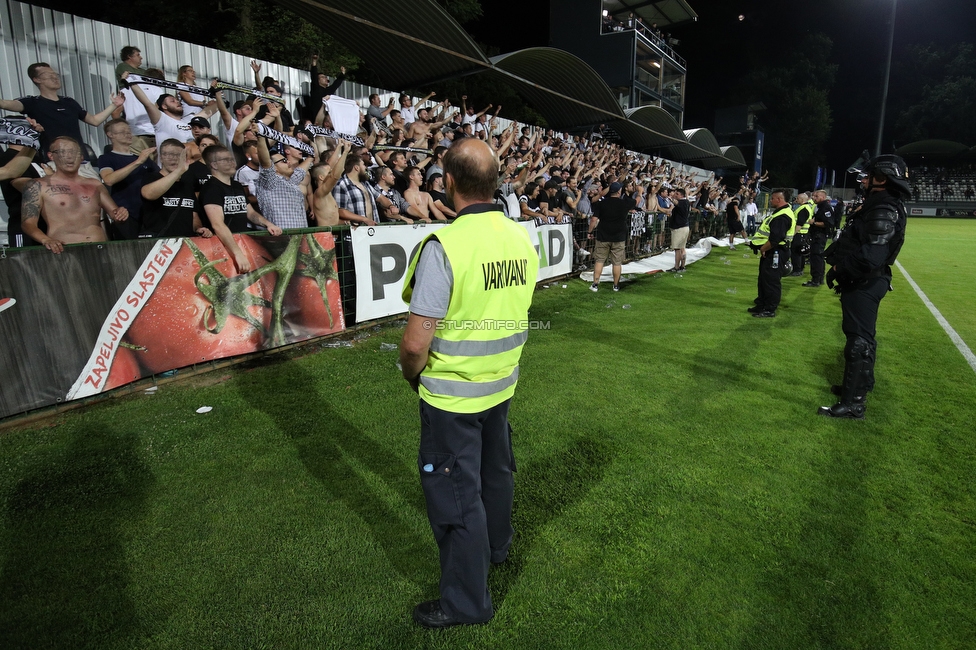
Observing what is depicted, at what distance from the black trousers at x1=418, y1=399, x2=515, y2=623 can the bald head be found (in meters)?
0.89

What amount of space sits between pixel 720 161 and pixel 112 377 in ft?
144

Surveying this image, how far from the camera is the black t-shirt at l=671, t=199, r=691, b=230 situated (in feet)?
44.9

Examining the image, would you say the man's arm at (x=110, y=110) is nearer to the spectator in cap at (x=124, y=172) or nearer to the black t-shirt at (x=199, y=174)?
the spectator in cap at (x=124, y=172)

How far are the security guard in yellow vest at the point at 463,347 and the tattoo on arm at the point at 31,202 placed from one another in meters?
4.47

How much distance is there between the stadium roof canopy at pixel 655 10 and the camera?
4125 centimetres

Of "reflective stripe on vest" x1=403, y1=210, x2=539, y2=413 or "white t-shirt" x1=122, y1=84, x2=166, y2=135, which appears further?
"white t-shirt" x1=122, y1=84, x2=166, y2=135

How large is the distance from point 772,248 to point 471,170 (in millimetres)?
7875

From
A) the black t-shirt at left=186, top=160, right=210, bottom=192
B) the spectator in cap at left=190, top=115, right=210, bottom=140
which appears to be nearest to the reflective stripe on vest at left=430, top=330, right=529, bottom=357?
the black t-shirt at left=186, top=160, right=210, bottom=192

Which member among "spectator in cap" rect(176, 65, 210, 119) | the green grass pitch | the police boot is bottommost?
the green grass pitch

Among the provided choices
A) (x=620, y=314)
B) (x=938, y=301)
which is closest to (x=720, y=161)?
(x=938, y=301)

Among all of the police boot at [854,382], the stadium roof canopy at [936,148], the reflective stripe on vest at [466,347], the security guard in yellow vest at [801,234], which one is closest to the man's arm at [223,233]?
the reflective stripe on vest at [466,347]

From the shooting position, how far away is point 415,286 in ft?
6.81

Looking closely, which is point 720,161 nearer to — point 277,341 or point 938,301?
point 938,301

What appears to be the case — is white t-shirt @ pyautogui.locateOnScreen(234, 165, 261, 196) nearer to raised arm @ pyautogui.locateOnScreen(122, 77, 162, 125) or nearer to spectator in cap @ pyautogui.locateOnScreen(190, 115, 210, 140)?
spectator in cap @ pyautogui.locateOnScreen(190, 115, 210, 140)
